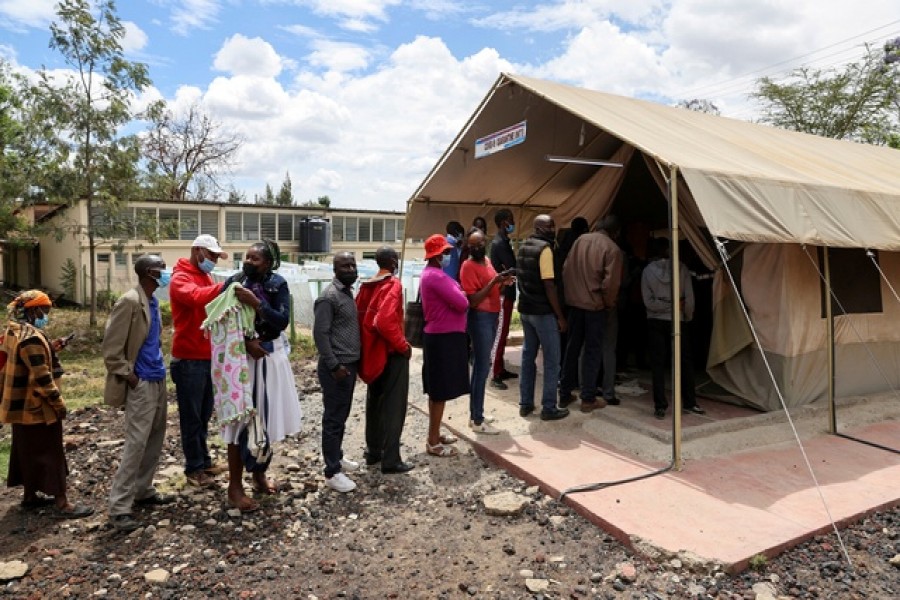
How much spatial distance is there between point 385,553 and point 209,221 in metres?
20.3

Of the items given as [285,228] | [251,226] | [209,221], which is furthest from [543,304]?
[285,228]

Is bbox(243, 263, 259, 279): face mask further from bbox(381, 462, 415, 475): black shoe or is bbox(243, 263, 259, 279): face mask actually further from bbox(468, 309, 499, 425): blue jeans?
bbox(468, 309, 499, 425): blue jeans

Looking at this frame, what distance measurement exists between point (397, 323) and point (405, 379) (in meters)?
0.51

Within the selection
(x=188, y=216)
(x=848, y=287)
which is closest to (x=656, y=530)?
(x=848, y=287)

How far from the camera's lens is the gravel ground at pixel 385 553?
3250mm

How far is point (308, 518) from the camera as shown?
409 cm

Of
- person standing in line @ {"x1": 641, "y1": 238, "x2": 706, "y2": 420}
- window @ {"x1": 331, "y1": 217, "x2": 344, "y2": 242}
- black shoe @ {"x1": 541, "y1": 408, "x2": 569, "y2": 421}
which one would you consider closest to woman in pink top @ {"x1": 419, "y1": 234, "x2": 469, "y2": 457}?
black shoe @ {"x1": 541, "y1": 408, "x2": 569, "y2": 421}

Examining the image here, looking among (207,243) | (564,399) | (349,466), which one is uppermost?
(207,243)

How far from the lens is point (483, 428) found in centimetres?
549

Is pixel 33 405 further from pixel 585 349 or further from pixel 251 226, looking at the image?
pixel 251 226

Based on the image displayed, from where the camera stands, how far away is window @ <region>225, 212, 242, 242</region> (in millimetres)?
22234

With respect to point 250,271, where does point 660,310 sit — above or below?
below

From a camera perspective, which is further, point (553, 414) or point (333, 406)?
point (553, 414)

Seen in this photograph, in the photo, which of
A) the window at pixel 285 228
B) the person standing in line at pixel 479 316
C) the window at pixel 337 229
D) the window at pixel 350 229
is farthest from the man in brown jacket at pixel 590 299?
the window at pixel 350 229
